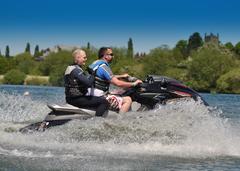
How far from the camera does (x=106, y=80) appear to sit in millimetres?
9258

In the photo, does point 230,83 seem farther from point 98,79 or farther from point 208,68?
point 98,79

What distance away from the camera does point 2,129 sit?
937 centimetres

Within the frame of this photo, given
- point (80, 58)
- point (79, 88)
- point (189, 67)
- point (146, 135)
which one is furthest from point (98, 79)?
point (189, 67)

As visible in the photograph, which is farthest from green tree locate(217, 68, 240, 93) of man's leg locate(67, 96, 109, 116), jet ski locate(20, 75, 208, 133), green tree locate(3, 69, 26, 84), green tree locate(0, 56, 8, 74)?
man's leg locate(67, 96, 109, 116)

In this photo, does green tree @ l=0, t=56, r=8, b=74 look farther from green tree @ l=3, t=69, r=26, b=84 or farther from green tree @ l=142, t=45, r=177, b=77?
green tree @ l=142, t=45, r=177, b=77

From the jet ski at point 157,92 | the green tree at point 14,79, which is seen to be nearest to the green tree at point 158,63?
the green tree at point 14,79

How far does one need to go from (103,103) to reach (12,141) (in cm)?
159

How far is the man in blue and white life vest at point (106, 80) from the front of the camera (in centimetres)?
920

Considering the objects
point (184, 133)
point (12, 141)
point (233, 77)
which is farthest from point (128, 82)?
point (233, 77)

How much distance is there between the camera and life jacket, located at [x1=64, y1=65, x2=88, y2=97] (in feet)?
29.4

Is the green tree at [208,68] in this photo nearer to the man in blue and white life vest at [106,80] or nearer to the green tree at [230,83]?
the green tree at [230,83]

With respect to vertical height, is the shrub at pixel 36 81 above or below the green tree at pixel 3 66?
below

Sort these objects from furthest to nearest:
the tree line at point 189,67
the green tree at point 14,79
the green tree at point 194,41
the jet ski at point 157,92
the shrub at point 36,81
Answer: the green tree at point 194,41
the shrub at point 36,81
the green tree at point 14,79
the tree line at point 189,67
the jet ski at point 157,92

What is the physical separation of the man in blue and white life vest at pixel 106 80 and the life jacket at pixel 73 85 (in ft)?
1.00
